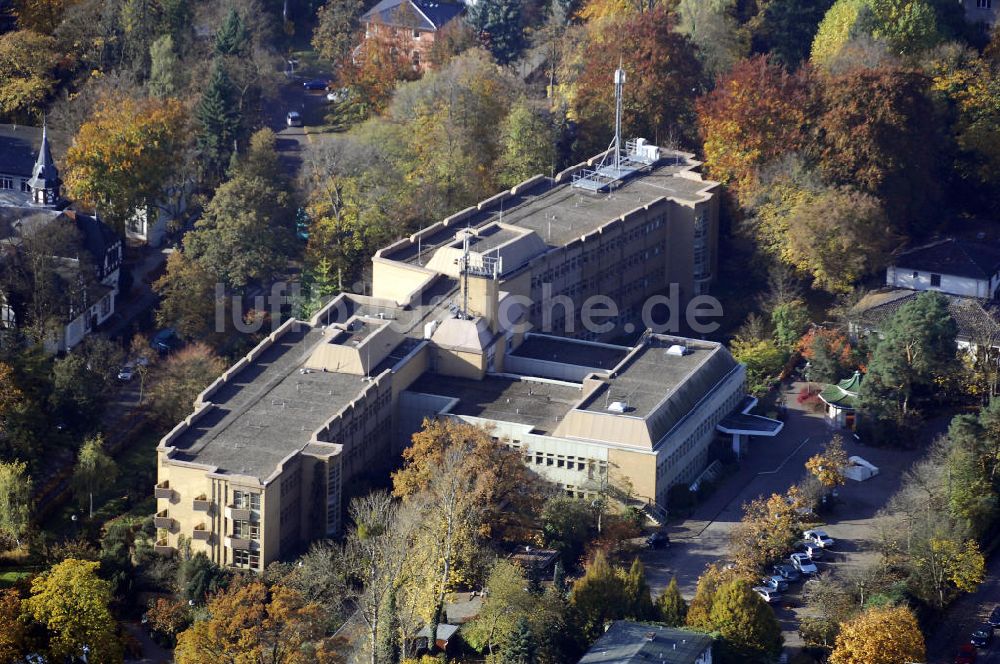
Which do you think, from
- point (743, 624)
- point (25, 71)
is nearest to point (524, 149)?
point (25, 71)

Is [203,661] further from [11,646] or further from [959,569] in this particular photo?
[959,569]

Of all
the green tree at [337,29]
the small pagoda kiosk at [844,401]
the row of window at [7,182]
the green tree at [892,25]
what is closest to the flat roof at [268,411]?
the small pagoda kiosk at [844,401]

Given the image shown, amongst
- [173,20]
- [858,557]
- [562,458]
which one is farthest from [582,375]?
[173,20]

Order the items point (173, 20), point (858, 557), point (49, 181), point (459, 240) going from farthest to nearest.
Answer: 1. point (173, 20)
2. point (49, 181)
3. point (459, 240)
4. point (858, 557)

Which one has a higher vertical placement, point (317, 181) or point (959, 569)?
point (317, 181)

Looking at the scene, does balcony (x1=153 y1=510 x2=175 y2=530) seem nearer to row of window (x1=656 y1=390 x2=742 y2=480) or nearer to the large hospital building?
the large hospital building

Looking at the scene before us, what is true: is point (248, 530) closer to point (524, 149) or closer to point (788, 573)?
point (788, 573)

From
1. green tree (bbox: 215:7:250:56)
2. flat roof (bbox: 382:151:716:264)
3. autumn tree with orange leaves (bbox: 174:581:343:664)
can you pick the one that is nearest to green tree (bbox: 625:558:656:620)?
autumn tree with orange leaves (bbox: 174:581:343:664)
